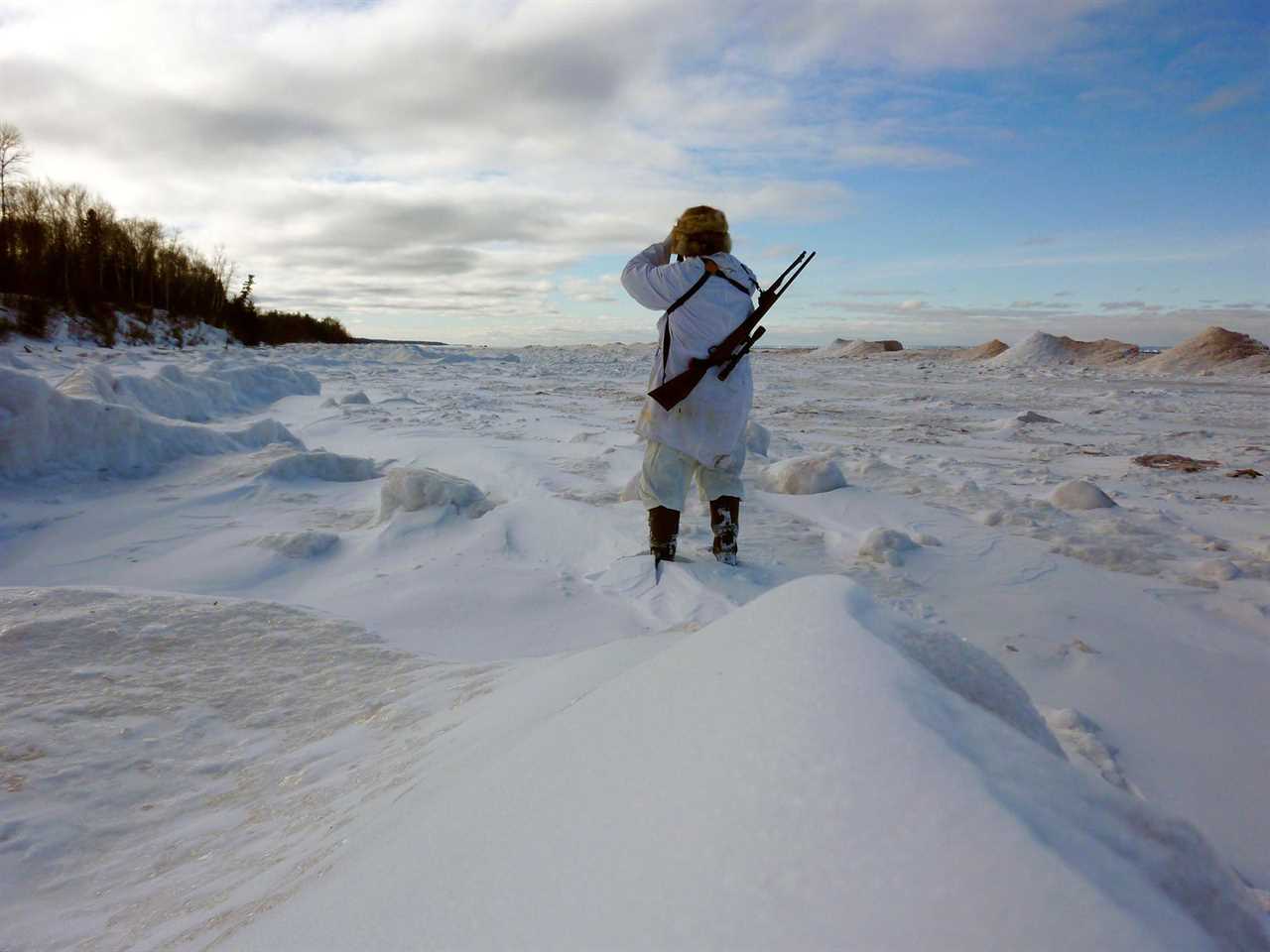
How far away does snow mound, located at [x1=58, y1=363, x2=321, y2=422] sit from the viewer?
4844mm

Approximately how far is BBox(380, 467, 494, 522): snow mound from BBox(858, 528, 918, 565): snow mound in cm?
185

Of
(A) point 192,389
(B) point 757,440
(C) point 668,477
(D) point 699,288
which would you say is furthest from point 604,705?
(A) point 192,389

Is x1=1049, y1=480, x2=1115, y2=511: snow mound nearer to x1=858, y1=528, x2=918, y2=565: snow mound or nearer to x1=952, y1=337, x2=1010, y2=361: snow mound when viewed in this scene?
x1=858, y1=528, x2=918, y2=565: snow mound

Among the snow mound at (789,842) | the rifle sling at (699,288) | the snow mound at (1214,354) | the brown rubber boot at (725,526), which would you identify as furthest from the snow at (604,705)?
the snow mound at (1214,354)

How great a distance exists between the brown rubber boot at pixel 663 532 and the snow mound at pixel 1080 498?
7.56 ft

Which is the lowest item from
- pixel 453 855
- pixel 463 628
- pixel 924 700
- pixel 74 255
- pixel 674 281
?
→ pixel 463 628

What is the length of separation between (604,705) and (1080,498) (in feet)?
11.9

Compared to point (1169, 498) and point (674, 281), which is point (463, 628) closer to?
point (674, 281)

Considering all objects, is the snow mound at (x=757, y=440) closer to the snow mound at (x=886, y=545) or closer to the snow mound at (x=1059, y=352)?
the snow mound at (x=886, y=545)

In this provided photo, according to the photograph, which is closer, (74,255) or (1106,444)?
(1106,444)

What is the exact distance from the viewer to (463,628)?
2242 mm

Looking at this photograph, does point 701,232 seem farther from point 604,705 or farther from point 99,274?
point 99,274

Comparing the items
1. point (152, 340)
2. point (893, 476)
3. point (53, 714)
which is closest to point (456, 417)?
point (893, 476)

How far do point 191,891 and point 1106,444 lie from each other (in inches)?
276
